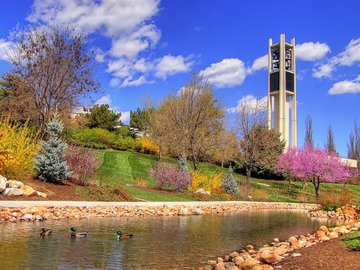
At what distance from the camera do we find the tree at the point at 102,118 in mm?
50719

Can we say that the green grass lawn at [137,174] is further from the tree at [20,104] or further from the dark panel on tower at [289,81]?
the dark panel on tower at [289,81]

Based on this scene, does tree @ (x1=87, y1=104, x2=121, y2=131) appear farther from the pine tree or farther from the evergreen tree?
the pine tree

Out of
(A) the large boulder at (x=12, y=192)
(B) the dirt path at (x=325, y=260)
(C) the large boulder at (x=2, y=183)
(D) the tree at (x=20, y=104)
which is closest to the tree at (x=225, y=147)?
(D) the tree at (x=20, y=104)

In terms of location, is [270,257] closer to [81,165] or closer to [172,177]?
[81,165]

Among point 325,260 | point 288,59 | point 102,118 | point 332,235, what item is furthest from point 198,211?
point 288,59

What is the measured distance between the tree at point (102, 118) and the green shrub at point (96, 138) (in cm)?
443

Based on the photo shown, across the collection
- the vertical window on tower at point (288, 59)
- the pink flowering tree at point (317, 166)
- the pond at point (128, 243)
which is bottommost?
the pond at point (128, 243)

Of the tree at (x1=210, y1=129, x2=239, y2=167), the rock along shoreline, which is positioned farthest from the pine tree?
the tree at (x1=210, y1=129, x2=239, y2=167)

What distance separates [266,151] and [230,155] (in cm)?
527

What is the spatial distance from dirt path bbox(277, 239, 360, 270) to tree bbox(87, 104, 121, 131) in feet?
147

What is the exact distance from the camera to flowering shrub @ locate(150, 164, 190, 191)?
2348cm

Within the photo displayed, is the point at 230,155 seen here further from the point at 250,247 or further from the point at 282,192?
the point at 250,247

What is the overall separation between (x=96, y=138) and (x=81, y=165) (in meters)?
26.7

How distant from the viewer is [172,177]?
923 inches
